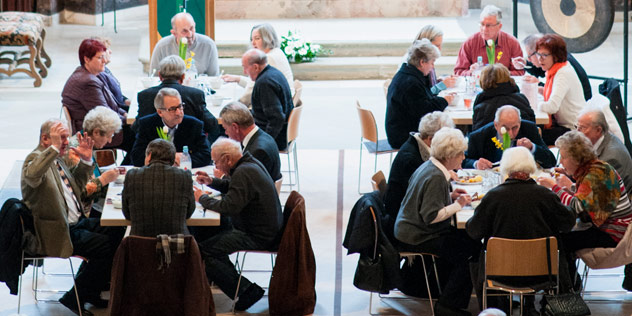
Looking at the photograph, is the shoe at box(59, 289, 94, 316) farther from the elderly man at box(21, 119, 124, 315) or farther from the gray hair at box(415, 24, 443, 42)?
the gray hair at box(415, 24, 443, 42)

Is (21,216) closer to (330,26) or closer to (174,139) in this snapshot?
(174,139)

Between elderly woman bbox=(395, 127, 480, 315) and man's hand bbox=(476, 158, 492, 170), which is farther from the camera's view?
man's hand bbox=(476, 158, 492, 170)

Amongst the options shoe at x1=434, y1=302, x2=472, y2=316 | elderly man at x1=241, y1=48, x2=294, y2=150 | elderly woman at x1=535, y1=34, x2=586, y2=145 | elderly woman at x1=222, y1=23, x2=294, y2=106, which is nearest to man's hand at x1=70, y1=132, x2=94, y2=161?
elderly man at x1=241, y1=48, x2=294, y2=150

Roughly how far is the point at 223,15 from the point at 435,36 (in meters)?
7.27

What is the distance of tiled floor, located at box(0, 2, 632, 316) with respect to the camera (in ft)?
18.8

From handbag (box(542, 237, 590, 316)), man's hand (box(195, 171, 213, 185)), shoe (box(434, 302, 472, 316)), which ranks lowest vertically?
shoe (box(434, 302, 472, 316))

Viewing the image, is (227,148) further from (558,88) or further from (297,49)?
(297,49)

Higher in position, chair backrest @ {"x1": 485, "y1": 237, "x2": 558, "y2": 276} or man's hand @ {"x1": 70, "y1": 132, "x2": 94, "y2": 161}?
man's hand @ {"x1": 70, "y1": 132, "x2": 94, "y2": 161}

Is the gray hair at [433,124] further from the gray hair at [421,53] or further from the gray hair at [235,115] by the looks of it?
the gray hair at [421,53]

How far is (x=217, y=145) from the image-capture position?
5.40 metres

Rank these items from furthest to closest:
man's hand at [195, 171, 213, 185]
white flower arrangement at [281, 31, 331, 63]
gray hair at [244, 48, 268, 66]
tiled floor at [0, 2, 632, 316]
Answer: white flower arrangement at [281, 31, 331, 63] → gray hair at [244, 48, 268, 66] → tiled floor at [0, 2, 632, 316] → man's hand at [195, 171, 213, 185]

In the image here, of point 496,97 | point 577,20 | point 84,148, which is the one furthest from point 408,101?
point 577,20

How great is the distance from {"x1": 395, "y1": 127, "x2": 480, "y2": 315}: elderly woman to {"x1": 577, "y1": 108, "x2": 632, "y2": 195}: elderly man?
94 centimetres

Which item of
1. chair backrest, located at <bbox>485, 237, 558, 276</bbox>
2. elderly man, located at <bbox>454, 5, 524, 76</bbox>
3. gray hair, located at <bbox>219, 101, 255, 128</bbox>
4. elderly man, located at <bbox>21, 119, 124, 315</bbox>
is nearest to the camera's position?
chair backrest, located at <bbox>485, 237, 558, 276</bbox>
